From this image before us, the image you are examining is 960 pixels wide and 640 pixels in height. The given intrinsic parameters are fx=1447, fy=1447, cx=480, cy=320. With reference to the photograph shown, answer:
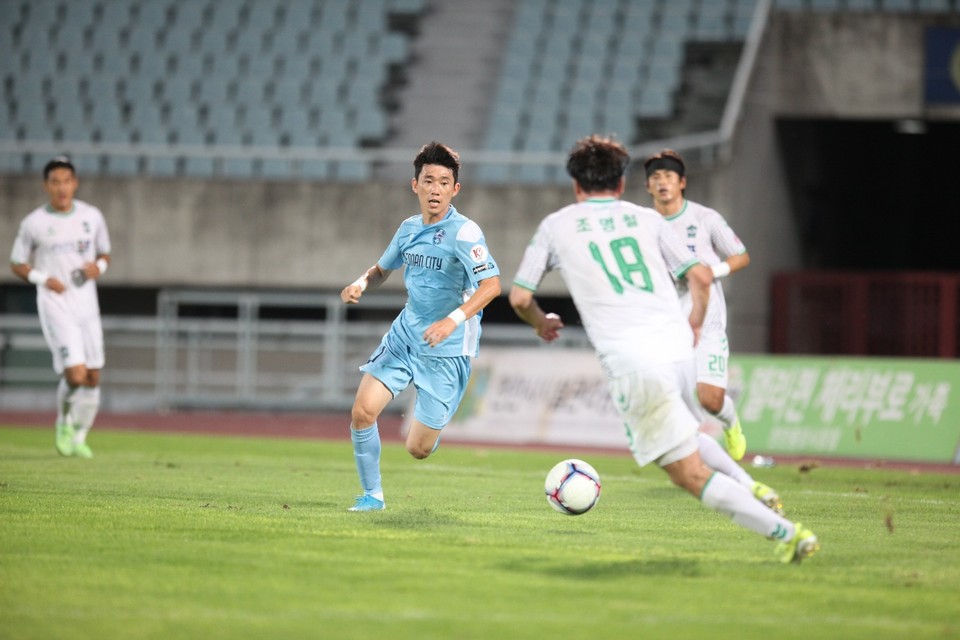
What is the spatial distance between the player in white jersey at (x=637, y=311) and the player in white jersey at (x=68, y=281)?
743 centimetres

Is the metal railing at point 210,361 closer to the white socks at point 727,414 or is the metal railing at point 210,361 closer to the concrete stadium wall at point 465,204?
the concrete stadium wall at point 465,204

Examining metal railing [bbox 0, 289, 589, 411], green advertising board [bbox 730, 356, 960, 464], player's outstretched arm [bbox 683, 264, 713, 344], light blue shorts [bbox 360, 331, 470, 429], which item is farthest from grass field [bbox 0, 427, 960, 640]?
metal railing [bbox 0, 289, 589, 411]

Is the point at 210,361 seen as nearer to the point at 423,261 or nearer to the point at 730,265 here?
the point at 730,265

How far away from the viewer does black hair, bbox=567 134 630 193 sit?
7160 millimetres

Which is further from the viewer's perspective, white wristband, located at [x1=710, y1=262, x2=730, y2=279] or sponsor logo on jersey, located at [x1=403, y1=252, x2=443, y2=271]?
white wristband, located at [x1=710, y1=262, x2=730, y2=279]

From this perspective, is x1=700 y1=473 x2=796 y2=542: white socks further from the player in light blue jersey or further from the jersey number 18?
the player in light blue jersey

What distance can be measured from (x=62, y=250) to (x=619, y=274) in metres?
8.12

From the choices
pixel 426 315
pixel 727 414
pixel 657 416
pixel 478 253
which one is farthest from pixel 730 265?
pixel 657 416

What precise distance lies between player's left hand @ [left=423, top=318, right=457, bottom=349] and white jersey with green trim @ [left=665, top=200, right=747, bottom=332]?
245 centimetres

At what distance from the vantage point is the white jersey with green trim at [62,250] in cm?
1365

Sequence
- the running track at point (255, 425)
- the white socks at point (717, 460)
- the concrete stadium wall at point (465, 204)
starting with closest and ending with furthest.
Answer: the white socks at point (717, 460), the running track at point (255, 425), the concrete stadium wall at point (465, 204)

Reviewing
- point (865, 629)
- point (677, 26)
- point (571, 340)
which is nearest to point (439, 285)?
point (865, 629)

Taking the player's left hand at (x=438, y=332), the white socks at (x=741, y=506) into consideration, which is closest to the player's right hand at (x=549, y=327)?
the player's left hand at (x=438, y=332)

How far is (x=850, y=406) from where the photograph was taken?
17.1 meters
